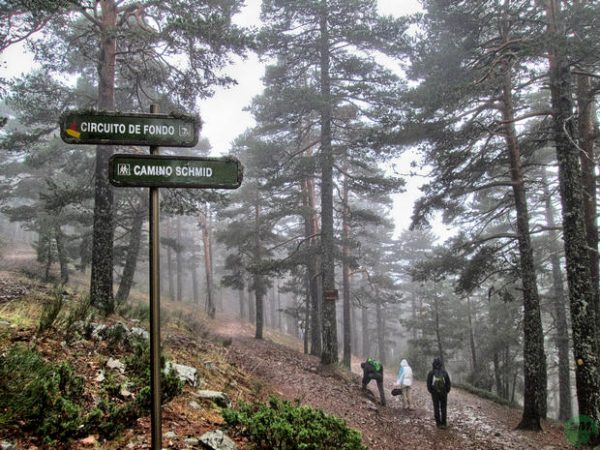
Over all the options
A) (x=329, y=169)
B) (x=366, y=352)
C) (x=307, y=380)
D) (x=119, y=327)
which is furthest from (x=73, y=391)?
(x=366, y=352)

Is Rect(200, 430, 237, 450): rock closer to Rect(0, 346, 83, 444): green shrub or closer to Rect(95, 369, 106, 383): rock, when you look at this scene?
Rect(0, 346, 83, 444): green shrub

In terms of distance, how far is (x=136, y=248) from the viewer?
17.4m

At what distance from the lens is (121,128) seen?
11.2ft

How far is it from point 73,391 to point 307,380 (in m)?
8.29

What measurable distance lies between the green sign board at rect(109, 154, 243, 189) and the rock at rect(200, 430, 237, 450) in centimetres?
279

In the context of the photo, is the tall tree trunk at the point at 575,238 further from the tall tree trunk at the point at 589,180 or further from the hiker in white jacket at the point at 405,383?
the hiker in white jacket at the point at 405,383

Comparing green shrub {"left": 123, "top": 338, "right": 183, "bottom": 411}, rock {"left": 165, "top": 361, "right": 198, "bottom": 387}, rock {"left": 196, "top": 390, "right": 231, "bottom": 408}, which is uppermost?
green shrub {"left": 123, "top": 338, "right": 183, "bottom": 411}

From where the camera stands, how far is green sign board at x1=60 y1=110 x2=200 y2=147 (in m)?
→ 3.36

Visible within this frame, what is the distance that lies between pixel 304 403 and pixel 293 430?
522 cm

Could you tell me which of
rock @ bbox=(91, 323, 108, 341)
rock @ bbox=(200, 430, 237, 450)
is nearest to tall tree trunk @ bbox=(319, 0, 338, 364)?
rock @ bbox=(91, 323, 108, 341)

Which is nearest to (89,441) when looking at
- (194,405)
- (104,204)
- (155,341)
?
(155,341)

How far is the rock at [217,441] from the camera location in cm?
407

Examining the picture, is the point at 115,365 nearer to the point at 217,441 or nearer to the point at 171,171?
the point at 217,441

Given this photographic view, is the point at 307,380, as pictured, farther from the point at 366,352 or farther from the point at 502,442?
the point at 366,352
